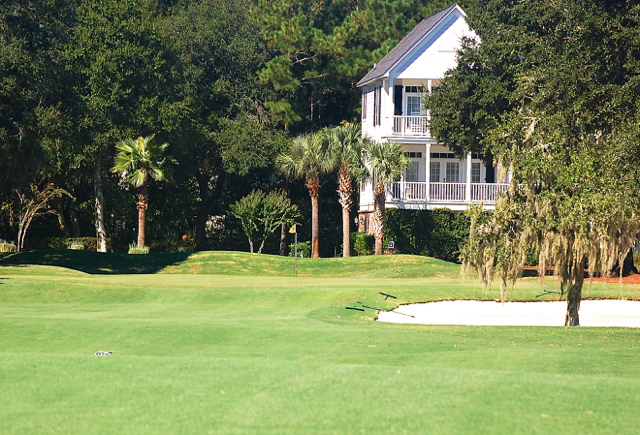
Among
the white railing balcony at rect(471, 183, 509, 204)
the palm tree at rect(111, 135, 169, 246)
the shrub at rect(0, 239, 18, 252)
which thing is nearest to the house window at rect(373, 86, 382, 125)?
the white railing balcony at rect(471, 183, 509, 204)

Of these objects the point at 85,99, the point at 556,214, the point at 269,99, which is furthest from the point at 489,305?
the point at 269,99

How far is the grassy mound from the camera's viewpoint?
34.0 meters

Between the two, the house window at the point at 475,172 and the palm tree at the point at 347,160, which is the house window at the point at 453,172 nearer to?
the house window at the point at 475,172

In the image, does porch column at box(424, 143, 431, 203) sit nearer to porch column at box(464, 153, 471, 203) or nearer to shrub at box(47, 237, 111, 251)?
porch column at box(464, 153, 471, 203)

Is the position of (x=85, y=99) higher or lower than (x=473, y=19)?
lower

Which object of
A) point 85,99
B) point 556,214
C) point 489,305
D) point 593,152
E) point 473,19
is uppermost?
point 473,19

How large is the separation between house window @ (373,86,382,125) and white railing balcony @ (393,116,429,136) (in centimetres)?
227

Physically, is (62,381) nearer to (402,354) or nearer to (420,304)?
(402,354)

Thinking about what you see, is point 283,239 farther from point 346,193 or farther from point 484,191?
point 484,191

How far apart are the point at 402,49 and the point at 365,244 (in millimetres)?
10096

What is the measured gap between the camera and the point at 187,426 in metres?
7.01

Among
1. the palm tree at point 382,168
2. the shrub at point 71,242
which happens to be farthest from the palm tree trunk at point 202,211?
the palm tree at point 382,168

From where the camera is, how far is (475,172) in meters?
44.5

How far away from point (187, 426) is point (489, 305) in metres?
18.0
